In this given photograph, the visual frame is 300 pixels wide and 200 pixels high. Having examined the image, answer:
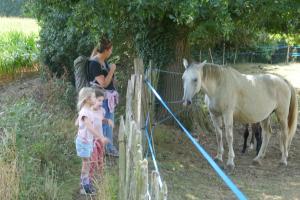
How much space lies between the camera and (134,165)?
3.54m

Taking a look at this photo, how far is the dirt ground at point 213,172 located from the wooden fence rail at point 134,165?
3.95 feet

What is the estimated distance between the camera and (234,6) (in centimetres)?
663

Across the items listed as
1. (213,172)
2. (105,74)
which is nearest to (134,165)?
(105,74)

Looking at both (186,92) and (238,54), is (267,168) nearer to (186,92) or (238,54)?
(186,92)

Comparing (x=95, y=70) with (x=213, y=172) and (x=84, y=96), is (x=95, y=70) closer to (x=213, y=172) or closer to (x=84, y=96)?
(x=84, y=96)

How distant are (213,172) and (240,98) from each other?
1336 millimetres

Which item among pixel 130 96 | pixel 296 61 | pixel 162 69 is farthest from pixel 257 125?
pixel 296 61

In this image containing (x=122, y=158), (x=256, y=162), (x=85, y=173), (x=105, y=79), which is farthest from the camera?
(x=256, y=162)

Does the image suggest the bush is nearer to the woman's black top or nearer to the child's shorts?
the child's shorts

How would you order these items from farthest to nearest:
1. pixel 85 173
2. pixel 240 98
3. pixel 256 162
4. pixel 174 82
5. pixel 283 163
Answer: pixel 174 82 → pixel 283 163 → pixel 256 162 → pixel 240 98 → pixel 85 173

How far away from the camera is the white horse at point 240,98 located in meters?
6.94

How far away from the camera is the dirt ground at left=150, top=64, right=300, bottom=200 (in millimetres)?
5922

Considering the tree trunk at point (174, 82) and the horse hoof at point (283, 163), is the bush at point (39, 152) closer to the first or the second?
the tree trunk at point (174, 82)

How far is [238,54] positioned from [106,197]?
18.0 m
